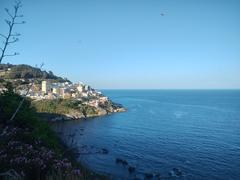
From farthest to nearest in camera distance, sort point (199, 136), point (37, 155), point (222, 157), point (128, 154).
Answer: point (199, 136)
point (128, 154)
point (222, 157)
point (37, 155)

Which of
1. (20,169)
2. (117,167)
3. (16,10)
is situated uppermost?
(16,10)

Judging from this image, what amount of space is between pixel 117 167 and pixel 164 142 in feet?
48.4

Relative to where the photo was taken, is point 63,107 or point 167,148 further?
point 63,107

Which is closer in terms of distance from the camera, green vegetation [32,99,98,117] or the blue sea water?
the blue sea water

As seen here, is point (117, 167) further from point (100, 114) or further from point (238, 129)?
point (100, 114)

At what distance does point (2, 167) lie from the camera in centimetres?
719

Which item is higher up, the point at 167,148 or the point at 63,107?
the point at 63,107

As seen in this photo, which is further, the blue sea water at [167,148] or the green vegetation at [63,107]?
the green vegetation at [63,107]

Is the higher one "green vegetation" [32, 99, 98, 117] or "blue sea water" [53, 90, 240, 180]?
"green vegetation" [32, 99, 98, 117]

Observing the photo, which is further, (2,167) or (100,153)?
(100,153)

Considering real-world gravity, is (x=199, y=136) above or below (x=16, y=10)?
below

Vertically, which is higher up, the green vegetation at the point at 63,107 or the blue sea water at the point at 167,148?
the green vegetation at the point at 63,107

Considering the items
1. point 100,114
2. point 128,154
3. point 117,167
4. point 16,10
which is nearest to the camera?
point 16,10

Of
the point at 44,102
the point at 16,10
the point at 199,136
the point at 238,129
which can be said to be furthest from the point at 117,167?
the point at 44,102
